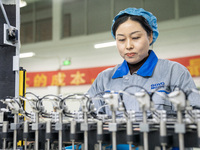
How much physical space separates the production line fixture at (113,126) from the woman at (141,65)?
0.33 metres

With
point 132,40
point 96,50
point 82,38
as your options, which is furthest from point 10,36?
point 82,38

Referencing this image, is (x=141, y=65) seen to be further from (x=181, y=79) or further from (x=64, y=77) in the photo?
(x=64, y=77)

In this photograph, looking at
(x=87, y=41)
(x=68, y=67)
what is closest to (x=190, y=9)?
(x=87, y=41)

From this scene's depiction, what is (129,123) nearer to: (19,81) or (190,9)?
(19,81)

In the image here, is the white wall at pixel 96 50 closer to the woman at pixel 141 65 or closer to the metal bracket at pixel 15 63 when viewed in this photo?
the woman at pixel 141 65

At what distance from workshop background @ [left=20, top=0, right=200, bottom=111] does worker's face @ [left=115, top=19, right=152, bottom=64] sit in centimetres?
333

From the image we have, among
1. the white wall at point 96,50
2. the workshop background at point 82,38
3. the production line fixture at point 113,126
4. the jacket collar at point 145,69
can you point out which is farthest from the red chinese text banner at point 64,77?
the production line fixture at point 113,126

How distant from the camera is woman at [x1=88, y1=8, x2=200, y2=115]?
124cm

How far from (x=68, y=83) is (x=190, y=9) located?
117 inches

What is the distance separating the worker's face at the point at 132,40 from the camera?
124 cm

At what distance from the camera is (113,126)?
2.68 feet

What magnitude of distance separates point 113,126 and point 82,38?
16.3 feet

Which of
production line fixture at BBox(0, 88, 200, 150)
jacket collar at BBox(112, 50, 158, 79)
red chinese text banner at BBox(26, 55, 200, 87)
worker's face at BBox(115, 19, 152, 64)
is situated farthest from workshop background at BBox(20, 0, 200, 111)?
production line fixture at BBox(0, 88, 200, 150)

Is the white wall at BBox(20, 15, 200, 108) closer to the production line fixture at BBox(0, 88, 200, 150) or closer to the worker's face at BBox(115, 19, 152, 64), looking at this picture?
the worker's face at BBox(115, 19, 152, 64)
